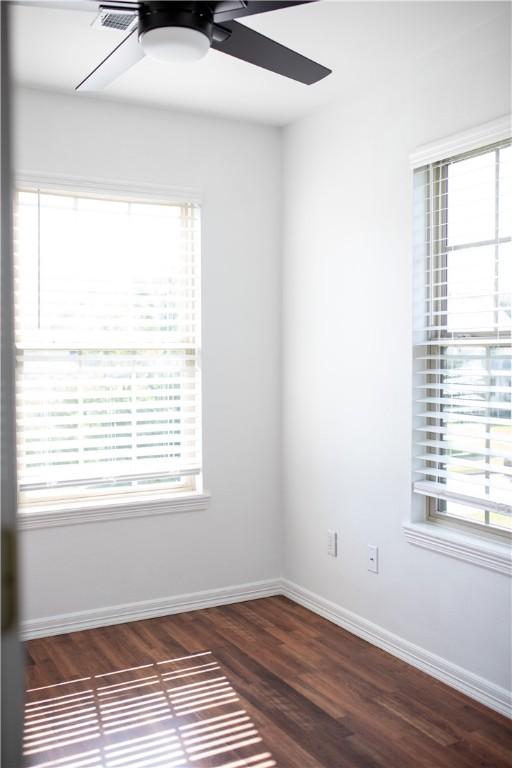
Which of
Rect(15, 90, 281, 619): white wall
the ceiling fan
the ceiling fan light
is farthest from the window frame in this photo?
the ceiling fan light

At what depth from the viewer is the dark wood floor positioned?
Answer: 2361 mm

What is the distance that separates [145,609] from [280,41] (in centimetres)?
281

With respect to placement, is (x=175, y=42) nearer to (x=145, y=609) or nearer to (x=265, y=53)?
(x=265, y=53)

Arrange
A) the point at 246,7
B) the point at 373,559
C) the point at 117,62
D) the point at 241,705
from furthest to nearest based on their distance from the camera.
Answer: the point at 373,559, the point at 241,705, the point at 117,62, the point at 246,7

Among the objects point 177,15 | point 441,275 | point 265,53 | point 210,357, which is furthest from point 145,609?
point 177,15

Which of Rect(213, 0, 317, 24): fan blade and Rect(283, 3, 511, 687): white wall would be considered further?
Rect(283, 3, 511, 687): white wall

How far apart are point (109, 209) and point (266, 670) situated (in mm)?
2377

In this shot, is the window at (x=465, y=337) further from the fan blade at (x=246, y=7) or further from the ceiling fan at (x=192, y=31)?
the fan blade at (x=246, y=7)

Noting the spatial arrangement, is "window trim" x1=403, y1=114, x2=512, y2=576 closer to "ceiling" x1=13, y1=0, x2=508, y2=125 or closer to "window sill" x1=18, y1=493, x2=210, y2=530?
"ceiling" x1=13, y1=0, x2=508, y2=125

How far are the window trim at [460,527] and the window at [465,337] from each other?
36 mm

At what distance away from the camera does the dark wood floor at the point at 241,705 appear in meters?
2.36

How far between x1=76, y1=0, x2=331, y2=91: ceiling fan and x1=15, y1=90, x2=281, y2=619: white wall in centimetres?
142

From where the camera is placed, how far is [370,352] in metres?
3.34

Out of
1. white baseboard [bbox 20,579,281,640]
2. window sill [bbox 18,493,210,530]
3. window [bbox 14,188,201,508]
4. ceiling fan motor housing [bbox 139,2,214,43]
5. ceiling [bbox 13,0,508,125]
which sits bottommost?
white baseboard [bbox 20,579,281,640]
